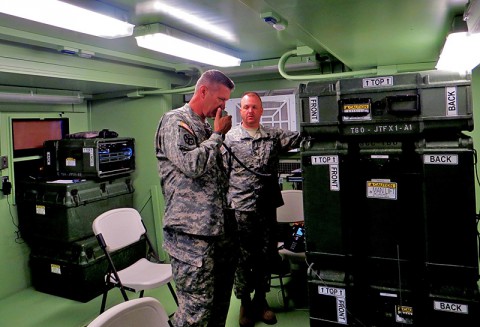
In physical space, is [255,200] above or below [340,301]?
above

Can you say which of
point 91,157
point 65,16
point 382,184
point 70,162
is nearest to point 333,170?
point 382,184

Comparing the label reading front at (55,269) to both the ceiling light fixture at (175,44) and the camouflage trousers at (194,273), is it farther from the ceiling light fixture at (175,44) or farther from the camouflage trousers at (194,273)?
the ceiling light fixture at (175,44)

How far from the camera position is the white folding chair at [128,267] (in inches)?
104

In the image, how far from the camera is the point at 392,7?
1713 mm

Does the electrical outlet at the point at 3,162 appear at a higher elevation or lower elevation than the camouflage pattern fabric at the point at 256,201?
higher

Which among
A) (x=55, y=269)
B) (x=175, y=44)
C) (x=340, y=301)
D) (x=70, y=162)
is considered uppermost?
(x=175, y=44)

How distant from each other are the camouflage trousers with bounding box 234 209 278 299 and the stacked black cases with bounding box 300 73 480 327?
99cm

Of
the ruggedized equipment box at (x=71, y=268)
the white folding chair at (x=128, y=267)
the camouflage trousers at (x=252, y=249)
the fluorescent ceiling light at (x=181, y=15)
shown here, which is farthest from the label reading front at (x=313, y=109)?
the ruggedized equipment box at (x=71, y=268)

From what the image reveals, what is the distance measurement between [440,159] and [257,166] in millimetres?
1439

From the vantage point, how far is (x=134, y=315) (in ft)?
4.45

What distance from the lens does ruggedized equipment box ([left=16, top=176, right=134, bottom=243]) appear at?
349 centimetres

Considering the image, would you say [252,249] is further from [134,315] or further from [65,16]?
[65,16]

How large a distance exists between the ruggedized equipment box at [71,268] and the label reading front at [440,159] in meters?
3.06

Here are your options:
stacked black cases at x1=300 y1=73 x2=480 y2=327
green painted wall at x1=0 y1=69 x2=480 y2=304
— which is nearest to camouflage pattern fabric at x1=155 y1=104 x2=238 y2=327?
stacked black cases at x1=300 y1=73 x2=480 y2=327
